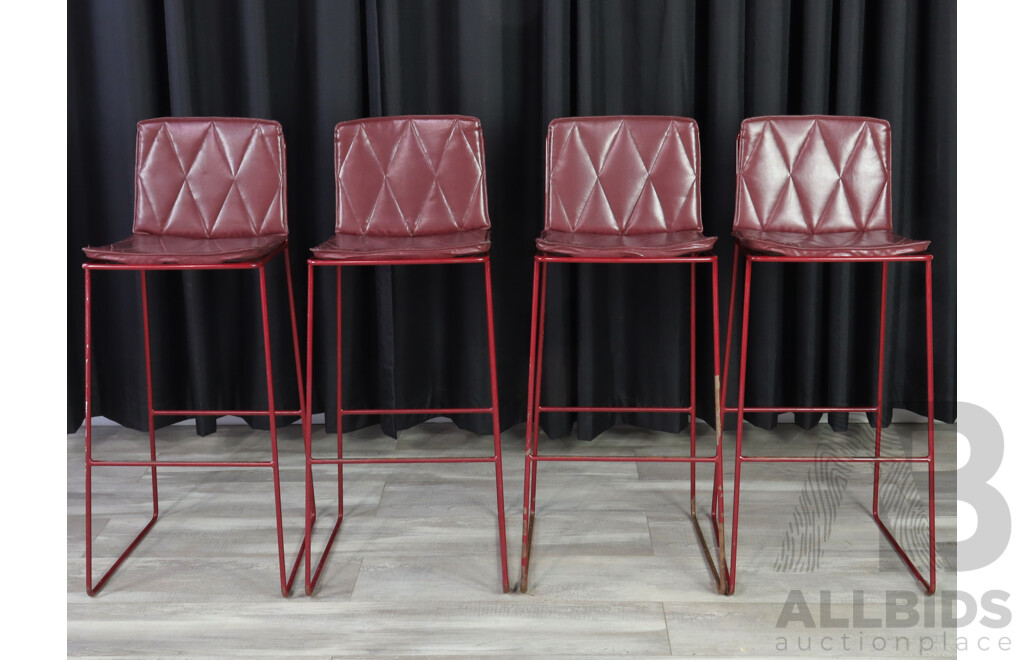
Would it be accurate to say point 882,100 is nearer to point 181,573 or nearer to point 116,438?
point 181,573

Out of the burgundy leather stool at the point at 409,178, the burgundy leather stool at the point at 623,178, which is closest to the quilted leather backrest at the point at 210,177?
the burgundy leather stool at the point at 409,178

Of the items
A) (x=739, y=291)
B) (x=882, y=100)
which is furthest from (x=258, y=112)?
(x=882, y=100)

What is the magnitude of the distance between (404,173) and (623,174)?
57cm

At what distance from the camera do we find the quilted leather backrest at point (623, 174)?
7.31 ft

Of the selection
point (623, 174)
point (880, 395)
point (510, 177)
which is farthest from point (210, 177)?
point (880, 395)

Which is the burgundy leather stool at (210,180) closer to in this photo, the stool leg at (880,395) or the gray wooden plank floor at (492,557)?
the gray wooden plank floor at (492,557)

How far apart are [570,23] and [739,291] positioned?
969mm

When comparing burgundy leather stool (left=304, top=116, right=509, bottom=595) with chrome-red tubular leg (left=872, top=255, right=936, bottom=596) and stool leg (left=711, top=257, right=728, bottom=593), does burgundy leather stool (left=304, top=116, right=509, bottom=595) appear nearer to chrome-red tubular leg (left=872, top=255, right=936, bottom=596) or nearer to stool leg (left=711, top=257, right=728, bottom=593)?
stool leg (left=711, top=257, right=728, bottom=593)

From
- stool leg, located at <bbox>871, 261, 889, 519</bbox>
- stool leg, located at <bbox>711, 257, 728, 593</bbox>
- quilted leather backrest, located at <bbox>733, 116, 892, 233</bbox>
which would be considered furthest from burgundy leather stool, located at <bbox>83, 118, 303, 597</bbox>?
stool leg, located at <bbox>871, 261, 889, 519</bbox>

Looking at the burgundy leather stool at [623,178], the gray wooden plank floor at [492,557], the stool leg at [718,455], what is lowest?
the gray wooden plank floor at [492,557]

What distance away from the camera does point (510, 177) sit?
272cm

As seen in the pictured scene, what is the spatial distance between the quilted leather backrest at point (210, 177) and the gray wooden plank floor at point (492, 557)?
2.59ft

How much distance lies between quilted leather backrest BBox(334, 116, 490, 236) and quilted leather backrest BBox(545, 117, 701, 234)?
0.21 meters
